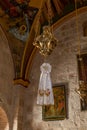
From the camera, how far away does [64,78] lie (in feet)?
28.1

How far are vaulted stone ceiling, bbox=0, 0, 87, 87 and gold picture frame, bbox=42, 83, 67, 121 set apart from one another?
122cm

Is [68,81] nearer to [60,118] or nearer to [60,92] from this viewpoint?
[60,92]

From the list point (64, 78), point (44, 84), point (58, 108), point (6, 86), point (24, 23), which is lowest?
point (58, 108)

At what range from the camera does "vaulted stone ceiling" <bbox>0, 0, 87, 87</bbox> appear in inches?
348

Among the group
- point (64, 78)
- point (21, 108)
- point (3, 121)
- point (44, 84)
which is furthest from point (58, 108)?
point (44, 84)

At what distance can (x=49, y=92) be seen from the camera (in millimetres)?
5246

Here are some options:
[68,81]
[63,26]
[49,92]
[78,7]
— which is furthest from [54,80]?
[49,92]

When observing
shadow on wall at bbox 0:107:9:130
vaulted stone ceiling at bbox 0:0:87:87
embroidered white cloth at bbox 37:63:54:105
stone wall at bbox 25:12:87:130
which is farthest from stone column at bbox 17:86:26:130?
embroidered white cloth at bbox 37:63:54:105

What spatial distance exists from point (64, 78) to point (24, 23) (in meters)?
2.49

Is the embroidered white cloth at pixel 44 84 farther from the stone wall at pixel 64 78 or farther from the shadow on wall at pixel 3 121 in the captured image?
the shadow on wall at pixel 3 121

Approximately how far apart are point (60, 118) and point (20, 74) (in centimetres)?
219

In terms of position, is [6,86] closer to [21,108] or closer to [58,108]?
[21,108]

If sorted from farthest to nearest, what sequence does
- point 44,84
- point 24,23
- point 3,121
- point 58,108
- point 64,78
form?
point 24,23 < point 64,78 < point 3,121 < point 58,108 < point 44,84

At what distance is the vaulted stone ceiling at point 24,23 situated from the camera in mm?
8848
